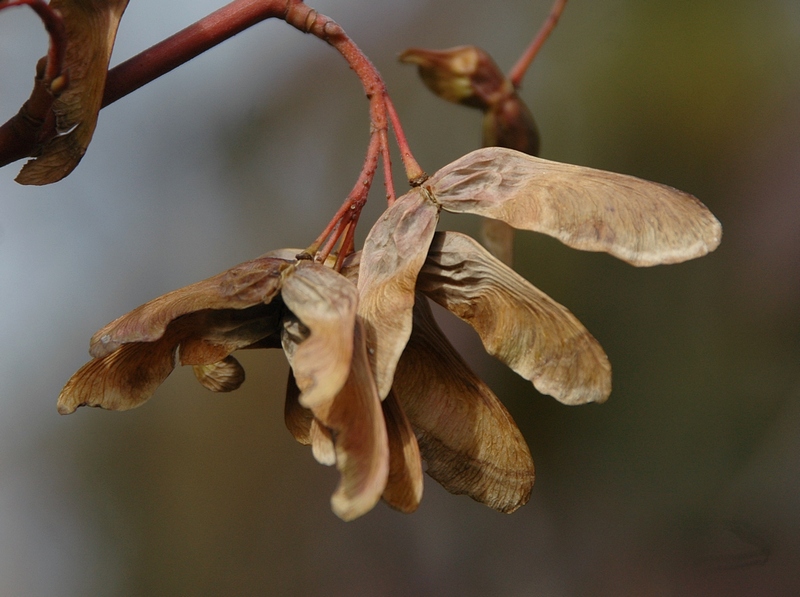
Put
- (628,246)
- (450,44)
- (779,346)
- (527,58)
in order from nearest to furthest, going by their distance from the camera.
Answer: (628,246) → (527,58) → (779,346) → (450,44)

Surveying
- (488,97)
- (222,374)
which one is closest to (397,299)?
(222,374)

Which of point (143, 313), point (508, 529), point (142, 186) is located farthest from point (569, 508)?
point (143, 313)

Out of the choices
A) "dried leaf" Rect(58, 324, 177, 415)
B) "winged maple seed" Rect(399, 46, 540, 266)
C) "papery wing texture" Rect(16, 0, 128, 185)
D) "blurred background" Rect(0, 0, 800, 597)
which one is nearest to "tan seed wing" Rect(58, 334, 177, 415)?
"dried leaf" Rect(58, 324, 177, 415)

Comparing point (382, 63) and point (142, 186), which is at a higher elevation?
point (382, 63)

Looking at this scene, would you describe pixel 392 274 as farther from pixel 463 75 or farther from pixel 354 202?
pixel 463 75

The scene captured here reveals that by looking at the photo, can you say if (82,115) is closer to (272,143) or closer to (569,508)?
(569,508)

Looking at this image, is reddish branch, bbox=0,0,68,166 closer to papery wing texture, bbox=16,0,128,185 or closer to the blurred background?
papery wing texture, bbox=16,0,128,185

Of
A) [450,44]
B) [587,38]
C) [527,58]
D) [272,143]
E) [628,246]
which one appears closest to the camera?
[628,246]
